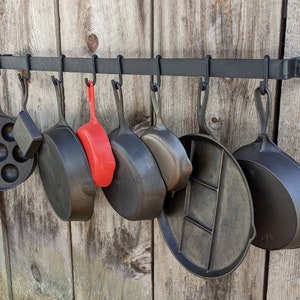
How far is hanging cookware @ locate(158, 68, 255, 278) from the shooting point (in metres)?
0.59

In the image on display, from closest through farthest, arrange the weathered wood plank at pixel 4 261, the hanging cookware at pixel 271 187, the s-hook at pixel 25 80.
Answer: the hanging cookware at pixel 271 187, the s-hook at pixel 25 80, the weathered wood plank at pixel 4 261

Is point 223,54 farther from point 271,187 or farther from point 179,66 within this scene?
point 271,187

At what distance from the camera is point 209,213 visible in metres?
0.65

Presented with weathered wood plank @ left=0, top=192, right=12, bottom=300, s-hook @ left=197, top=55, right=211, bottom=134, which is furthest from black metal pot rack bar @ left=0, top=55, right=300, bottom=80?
weathered wood plank @ left=0, top=192, right=12, bottom=300

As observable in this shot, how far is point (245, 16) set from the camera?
0.61 metres

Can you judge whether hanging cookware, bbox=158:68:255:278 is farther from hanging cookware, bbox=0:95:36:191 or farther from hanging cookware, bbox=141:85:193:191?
hanging cookware, bbox=0:95:36:191

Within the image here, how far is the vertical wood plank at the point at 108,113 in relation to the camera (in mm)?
Result: 734

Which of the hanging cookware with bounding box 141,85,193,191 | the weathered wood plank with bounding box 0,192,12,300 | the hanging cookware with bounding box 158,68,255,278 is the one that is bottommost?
the weathered wood plank with bounding box 0,192,12,300

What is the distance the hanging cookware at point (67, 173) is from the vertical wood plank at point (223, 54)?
17 cm

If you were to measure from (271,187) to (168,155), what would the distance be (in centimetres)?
15

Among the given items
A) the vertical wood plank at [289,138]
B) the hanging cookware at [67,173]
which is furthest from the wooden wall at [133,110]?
the hanging cookware at [67,173]

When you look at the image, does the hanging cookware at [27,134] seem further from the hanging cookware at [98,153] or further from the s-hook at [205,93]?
the s-hook at [205,93]

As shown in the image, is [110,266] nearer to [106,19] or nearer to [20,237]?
[20,237]

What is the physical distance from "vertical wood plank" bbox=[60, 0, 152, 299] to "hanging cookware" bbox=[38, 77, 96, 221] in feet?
0.26
